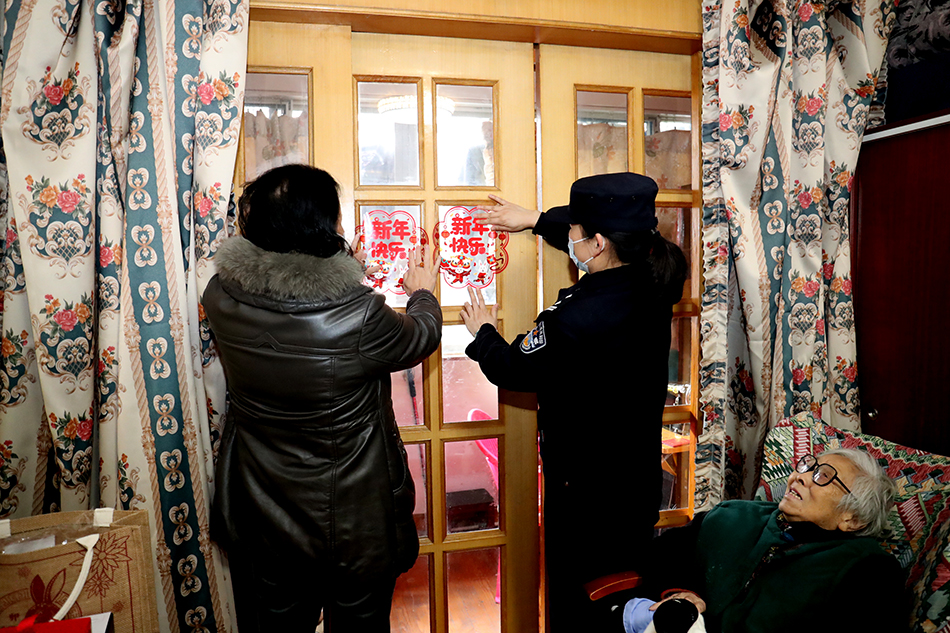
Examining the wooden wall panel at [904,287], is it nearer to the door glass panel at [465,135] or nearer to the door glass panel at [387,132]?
the door glass panel at [465,135]

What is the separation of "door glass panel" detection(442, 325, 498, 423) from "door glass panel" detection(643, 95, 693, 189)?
852 mm

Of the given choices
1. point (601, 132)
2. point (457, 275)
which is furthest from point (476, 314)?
point (601, 132)

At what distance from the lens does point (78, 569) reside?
3.67ft

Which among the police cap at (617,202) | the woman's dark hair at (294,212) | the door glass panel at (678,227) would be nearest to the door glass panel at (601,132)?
the door glass panel at (678,227)

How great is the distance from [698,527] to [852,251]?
1118mm

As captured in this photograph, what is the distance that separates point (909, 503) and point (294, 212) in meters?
1.50

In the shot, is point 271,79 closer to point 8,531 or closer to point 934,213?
point 8,531

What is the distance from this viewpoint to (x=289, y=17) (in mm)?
1530

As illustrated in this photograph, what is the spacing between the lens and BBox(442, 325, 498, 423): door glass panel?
1746mm

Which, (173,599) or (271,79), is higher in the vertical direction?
(271,79)

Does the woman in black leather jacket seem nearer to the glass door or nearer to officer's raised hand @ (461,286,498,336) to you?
officer's raised hand @ (461,286,498,336)

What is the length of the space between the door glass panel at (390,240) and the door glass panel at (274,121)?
0.25m

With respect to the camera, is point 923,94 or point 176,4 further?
point 923,94

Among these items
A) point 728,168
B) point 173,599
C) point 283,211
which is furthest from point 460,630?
point 728,168
